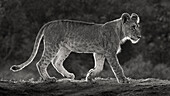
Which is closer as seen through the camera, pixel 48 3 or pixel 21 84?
pixel 21 84

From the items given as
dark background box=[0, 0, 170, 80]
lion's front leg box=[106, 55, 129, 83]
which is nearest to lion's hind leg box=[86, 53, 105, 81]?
lion's front leg box=[106, 55, 129, 83]

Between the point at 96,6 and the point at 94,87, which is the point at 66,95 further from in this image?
the point at 96,6

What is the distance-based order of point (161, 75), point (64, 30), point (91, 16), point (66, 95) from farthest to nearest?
point (91, 16), point (161, 75), point (64, 30), point (66, 95)

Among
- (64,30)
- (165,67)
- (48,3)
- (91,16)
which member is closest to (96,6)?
(91,16)

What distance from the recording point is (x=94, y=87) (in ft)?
38.8

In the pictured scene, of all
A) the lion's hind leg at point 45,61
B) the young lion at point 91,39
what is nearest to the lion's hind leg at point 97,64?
the young lion at point 91,39

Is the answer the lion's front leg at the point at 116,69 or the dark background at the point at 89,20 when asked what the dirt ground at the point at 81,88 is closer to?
the lion's front leg at the point at 116,69

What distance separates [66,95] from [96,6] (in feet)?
43.1

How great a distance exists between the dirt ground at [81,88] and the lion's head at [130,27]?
114 centimetres

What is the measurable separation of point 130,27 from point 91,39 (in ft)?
3.29

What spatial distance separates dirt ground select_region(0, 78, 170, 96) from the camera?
37.3ft

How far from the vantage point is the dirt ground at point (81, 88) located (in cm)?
1137

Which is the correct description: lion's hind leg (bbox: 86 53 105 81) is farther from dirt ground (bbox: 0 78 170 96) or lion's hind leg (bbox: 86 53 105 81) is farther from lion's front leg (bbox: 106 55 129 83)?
lion's front leg (bbox: 106 55 129 83)

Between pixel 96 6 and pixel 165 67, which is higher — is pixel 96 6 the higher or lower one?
the higher one
